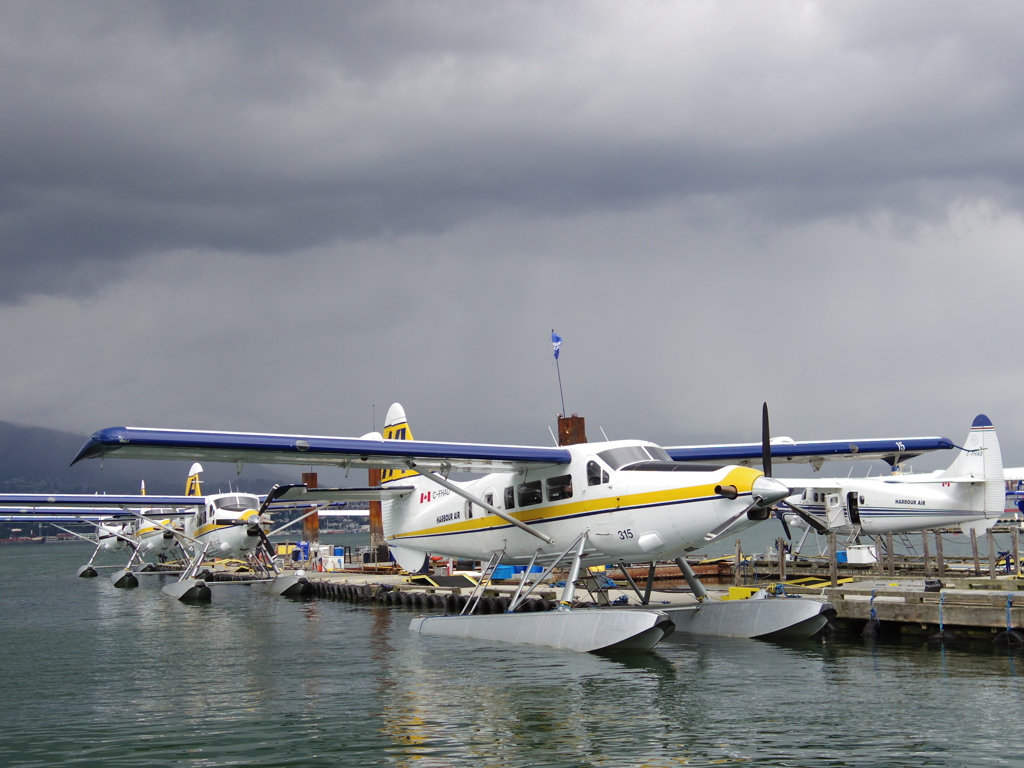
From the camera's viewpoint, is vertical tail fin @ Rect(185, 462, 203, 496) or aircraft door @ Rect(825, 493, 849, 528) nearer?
aircraft door @ Rect(825, 493, 849, 528)

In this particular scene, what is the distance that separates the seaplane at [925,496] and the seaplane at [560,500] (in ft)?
41.1

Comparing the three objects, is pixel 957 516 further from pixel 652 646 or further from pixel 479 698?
pixel 479 698

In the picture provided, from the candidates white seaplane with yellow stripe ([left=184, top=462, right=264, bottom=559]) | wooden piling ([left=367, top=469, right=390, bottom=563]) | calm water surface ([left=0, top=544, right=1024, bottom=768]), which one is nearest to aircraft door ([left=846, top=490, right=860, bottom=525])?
calm water surface ([left=0, top=544, right=1024, bottom=768])

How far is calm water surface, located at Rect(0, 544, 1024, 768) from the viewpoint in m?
8.99

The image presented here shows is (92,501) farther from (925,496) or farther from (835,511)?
(925,496)

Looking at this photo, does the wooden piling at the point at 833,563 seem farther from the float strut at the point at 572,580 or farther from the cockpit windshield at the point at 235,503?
the cockpit windshield at the point at 235,503

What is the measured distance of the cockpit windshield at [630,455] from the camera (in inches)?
609

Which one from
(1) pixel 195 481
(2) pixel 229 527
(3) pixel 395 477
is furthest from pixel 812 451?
(1) pixel 195 481

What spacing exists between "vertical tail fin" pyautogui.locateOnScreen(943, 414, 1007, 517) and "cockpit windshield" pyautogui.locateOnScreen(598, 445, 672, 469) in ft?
55.7

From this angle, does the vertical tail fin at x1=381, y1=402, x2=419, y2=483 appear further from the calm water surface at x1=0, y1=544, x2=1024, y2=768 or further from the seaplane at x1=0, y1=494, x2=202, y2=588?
the seaplane at x1=0, y1=494, x2=202, y2=588

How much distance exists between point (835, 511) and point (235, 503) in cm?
2145

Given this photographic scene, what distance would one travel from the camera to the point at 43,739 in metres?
10.2

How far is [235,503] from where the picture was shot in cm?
3472

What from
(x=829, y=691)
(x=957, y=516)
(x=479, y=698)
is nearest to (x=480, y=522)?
(x=479, y=698)
